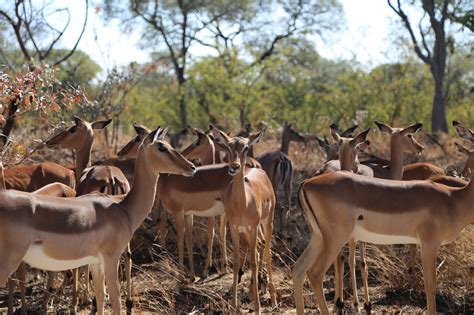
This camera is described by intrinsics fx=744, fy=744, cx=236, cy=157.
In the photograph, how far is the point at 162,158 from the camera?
6055 mm

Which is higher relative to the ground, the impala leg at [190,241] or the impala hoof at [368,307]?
the impala leg at [190,241]

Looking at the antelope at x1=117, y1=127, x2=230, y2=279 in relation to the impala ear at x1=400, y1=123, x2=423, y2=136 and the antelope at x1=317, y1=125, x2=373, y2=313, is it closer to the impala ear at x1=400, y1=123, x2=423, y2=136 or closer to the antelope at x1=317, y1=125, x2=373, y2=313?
the antelope at x1=317, y1=125, x2=373, y2=313

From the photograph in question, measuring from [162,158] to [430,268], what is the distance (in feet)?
7.73

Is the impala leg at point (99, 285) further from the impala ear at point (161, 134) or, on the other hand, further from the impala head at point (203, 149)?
the impala head at point (203, 149)

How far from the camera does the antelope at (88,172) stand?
7.07 metres

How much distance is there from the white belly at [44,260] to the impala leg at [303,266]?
5.71ft

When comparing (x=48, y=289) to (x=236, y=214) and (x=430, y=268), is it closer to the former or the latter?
(x=236, y=214)

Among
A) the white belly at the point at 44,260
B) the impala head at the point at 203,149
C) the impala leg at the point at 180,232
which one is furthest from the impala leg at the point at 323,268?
the impala head at the point at 203,149

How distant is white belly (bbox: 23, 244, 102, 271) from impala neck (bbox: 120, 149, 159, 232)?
1.78 feet

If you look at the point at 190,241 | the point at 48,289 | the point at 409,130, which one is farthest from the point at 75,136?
the point at 409,130

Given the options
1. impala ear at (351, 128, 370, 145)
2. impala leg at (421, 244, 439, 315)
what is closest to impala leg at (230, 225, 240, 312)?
impala ear at (351, 128, 370, 145)

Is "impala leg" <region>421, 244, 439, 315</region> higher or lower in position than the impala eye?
lower

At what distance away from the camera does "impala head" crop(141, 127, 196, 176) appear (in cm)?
603

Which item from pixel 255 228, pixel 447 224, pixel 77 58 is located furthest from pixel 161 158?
pixel 77 58
